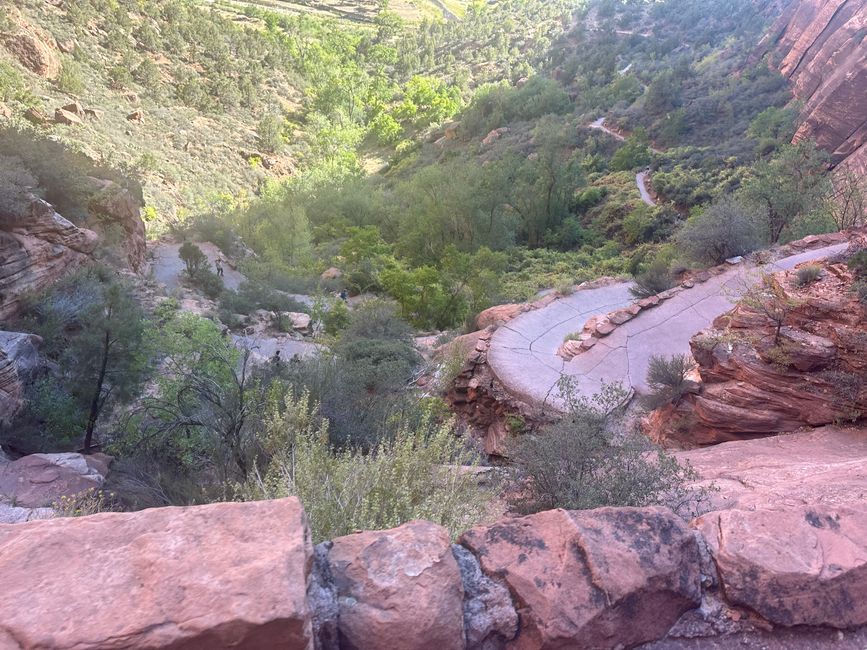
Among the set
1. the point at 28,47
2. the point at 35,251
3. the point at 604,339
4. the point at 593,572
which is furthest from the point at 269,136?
the point at 593,572

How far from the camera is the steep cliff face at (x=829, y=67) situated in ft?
89.5

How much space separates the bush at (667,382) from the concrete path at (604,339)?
2.61 ft

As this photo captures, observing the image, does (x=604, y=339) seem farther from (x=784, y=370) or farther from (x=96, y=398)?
(x=96, y=398)

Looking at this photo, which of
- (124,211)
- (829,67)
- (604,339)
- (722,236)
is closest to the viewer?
(604,339)

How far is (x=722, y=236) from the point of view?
13203 mm

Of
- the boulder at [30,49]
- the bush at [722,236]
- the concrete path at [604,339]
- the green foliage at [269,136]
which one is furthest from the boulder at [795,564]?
the green foliage at [269,136]

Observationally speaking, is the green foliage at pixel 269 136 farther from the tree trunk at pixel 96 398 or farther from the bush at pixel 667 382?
the bush at pixel 667 382

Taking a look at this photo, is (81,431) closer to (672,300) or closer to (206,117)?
(672,300)

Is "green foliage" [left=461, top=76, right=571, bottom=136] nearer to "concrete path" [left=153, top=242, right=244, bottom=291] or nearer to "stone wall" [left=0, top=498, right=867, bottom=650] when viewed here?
"concrete path" [left=153, top=242, right=244, bottom=291]

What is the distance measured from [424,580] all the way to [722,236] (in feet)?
44.3

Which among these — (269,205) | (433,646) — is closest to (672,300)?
(433,646)

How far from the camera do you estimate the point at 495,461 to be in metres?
9.03

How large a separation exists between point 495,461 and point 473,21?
101m

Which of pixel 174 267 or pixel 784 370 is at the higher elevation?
pixel 174 267
